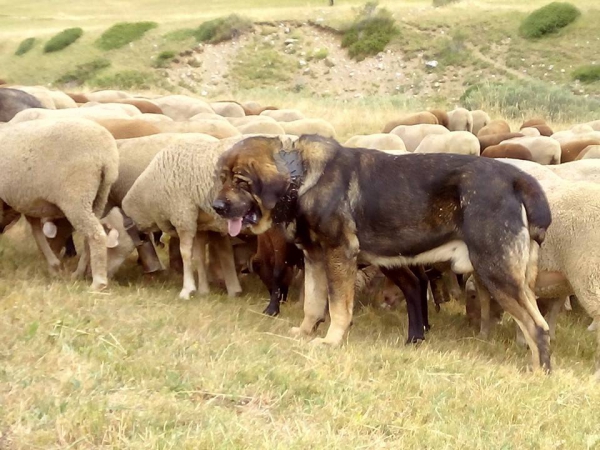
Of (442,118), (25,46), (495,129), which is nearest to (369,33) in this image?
(25,46)

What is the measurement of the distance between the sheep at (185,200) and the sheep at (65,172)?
48cm

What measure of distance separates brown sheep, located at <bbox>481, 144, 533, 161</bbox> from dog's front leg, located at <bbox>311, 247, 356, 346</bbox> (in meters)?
6.33

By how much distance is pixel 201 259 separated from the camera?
8703 mm

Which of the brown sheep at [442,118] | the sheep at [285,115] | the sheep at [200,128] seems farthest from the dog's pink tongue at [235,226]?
the brown sheep at [442,118]

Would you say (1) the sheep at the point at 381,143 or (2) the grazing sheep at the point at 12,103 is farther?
(1) the sheep at the point at 381,143

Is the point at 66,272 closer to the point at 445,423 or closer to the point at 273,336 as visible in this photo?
the point at 273,336

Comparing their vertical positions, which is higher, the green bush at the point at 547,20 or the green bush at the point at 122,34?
the green bush at the point at 547,20

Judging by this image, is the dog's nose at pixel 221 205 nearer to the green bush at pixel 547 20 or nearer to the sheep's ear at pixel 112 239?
the sheep's ear at pixel 112 239

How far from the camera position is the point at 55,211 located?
26.9ft

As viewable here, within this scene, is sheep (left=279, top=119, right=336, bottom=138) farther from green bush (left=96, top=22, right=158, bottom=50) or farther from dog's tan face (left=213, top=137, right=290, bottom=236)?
green bush (left=96, top=22, right=158, bottom=50)

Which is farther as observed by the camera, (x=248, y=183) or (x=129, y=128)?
(x=129, y=128)

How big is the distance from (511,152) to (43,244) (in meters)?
6.96

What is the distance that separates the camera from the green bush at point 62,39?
153 feet

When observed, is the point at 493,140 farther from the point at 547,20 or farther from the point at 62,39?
the point at 62,39
